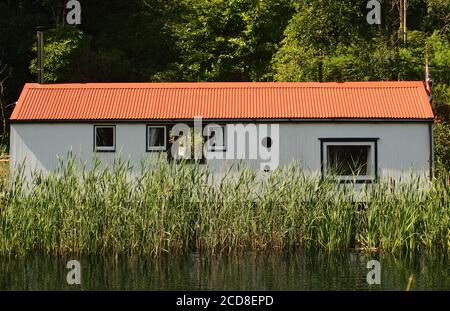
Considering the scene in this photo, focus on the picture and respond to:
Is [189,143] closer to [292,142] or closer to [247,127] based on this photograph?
[247,127]

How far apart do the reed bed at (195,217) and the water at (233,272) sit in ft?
1.02

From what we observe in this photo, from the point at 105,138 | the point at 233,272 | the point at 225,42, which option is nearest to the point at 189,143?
the point at 105,138

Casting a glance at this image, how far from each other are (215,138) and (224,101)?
1270mm

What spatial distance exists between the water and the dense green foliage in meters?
16.6

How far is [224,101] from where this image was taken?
2280 cm

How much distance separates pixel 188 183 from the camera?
1688cm

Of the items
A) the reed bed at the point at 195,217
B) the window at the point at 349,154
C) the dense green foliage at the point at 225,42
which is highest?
the dense green foliage at the point at 225,42

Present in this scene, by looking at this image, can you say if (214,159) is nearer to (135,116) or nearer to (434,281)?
(135,116)

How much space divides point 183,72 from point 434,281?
24.3 meters

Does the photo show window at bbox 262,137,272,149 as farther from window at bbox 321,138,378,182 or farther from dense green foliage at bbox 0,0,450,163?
dense green foliage at bbox 0,0,450,163

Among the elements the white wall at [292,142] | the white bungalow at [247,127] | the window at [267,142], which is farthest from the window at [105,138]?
the window at [267,142]

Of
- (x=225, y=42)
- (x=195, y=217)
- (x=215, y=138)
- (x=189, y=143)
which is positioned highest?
(x=225, y=42)

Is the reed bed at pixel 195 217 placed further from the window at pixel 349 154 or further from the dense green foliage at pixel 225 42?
the dense green foliage at pixel 225 42

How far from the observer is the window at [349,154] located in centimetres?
2184
